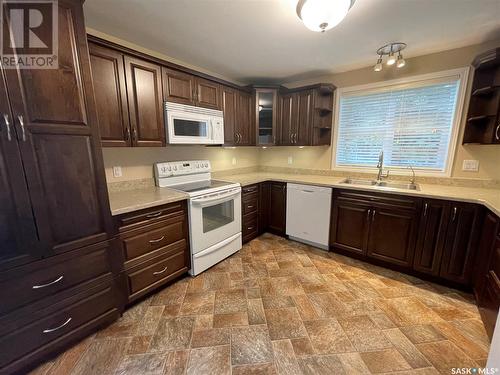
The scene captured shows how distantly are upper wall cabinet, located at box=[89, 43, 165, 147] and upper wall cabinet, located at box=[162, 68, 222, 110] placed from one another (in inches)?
4.0

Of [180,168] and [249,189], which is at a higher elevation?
[180,168]

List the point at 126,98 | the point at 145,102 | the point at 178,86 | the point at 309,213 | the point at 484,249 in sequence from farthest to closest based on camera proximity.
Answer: the point at 309,213
the point at 178,86
the point at 145,102
the point at 126,98
the point at 484,249

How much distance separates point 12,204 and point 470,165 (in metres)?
3.98

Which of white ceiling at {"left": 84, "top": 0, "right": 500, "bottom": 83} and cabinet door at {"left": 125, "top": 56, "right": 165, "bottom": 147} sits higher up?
white ceiling at {"left": 84, "top": 0, "right": 500, "bottom": 83}

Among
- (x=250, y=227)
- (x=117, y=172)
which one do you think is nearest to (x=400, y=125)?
(x=250, y=227)

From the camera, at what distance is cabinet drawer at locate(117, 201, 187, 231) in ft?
5.54

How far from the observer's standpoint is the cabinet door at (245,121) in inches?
118

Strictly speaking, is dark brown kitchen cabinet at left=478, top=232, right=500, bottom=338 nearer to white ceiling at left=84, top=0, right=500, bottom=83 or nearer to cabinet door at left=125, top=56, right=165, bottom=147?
white ceiling at left=84, top=0, right=500, bottom=83

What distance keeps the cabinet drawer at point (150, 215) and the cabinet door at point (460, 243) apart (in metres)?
2.61

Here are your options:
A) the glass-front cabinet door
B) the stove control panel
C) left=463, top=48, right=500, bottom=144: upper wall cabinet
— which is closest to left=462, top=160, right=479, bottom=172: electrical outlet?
left=463, top=48, right=500, bottom=144: upper wall cabinet

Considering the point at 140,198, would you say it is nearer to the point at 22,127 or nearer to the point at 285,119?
the point at 22,127

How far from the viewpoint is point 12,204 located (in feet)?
3.83

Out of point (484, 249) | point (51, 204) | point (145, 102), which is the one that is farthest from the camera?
point (145, 102)

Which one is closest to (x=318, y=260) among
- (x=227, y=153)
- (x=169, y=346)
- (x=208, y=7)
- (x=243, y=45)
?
(x=169, y=346)
